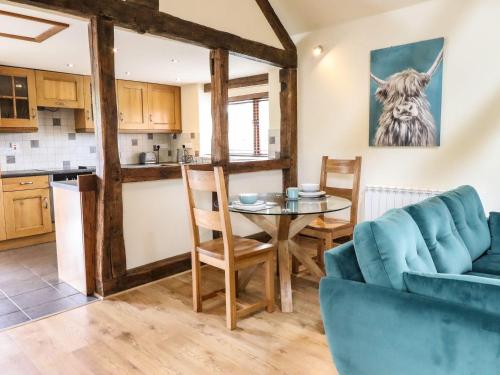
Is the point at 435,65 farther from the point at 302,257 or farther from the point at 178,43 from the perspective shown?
the point at 178,43

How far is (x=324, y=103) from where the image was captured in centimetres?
425

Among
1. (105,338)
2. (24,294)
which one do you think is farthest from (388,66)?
(24,294)

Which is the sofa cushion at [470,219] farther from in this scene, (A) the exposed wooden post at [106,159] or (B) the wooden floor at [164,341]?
(A) the exposed wooden post at [106,159]

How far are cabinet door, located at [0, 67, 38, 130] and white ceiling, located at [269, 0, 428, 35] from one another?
2996 mm

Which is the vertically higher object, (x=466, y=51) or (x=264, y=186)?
(x=466, y=51)

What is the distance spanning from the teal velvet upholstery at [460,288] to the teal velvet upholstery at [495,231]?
152cm

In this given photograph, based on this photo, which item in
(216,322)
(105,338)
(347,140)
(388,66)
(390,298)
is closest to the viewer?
(390,298)

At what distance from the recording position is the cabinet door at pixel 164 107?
586 centimetres

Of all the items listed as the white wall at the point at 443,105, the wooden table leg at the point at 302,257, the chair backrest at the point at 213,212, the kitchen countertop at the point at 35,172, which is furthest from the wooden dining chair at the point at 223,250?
the kitchen countertop at the point at 35,172

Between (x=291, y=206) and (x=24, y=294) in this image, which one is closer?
(x=291, y=206)

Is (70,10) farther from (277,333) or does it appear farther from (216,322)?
(277,333)

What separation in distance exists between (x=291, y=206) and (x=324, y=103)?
2.04 m

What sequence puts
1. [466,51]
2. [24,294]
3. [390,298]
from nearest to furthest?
1. [390,298]
2. [24,294]
3. [466,51]

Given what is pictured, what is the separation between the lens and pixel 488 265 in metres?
2.30
